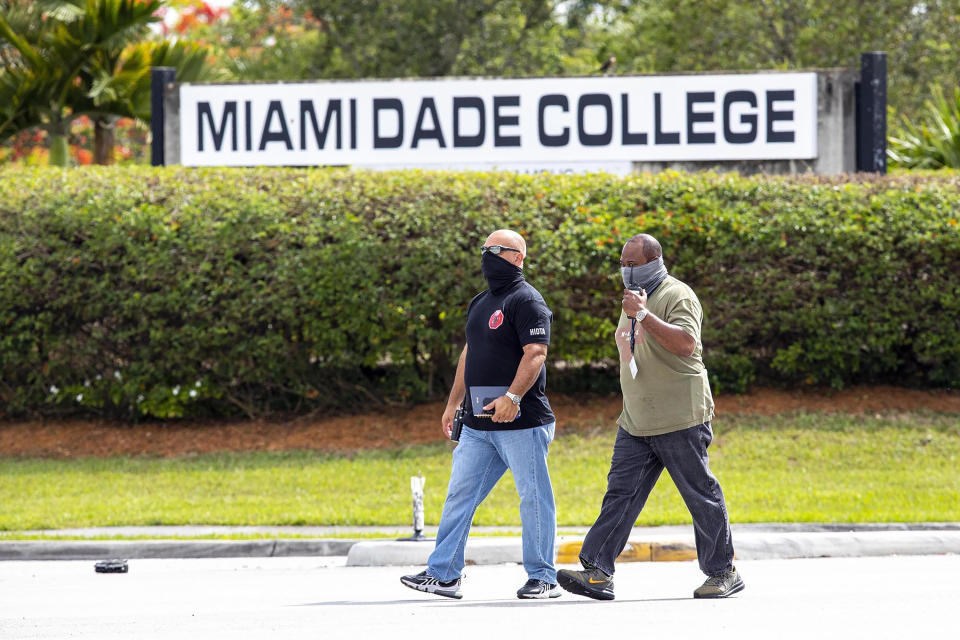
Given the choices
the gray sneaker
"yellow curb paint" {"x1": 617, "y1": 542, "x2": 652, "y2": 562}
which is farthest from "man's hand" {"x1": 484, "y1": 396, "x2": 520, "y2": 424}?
"yellow curb paint" {"x1": 617, "y1": 542, "x2": 652, "y2": 562}

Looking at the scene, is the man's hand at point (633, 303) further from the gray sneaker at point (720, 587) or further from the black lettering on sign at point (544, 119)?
the black lettering on sign at point (544, 119)

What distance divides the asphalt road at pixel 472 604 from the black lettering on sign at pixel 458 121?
6907 mm

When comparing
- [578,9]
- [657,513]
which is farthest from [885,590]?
[578,9]

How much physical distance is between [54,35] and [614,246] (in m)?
9.93

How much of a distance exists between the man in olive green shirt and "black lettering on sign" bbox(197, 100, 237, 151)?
8768 millimetres

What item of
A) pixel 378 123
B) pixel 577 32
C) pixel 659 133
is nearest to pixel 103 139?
pixel 378 123

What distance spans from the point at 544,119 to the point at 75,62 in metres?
7.76

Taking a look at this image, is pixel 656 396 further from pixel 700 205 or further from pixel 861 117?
pixel 861 117

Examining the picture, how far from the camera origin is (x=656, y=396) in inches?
230

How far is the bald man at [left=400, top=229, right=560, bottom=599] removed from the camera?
19.5 feet

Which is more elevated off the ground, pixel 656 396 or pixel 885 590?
pixel 656 396

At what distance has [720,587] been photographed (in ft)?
19.5

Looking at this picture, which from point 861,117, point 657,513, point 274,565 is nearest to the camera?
point 274,565

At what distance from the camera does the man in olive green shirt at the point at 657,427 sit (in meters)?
5.78
